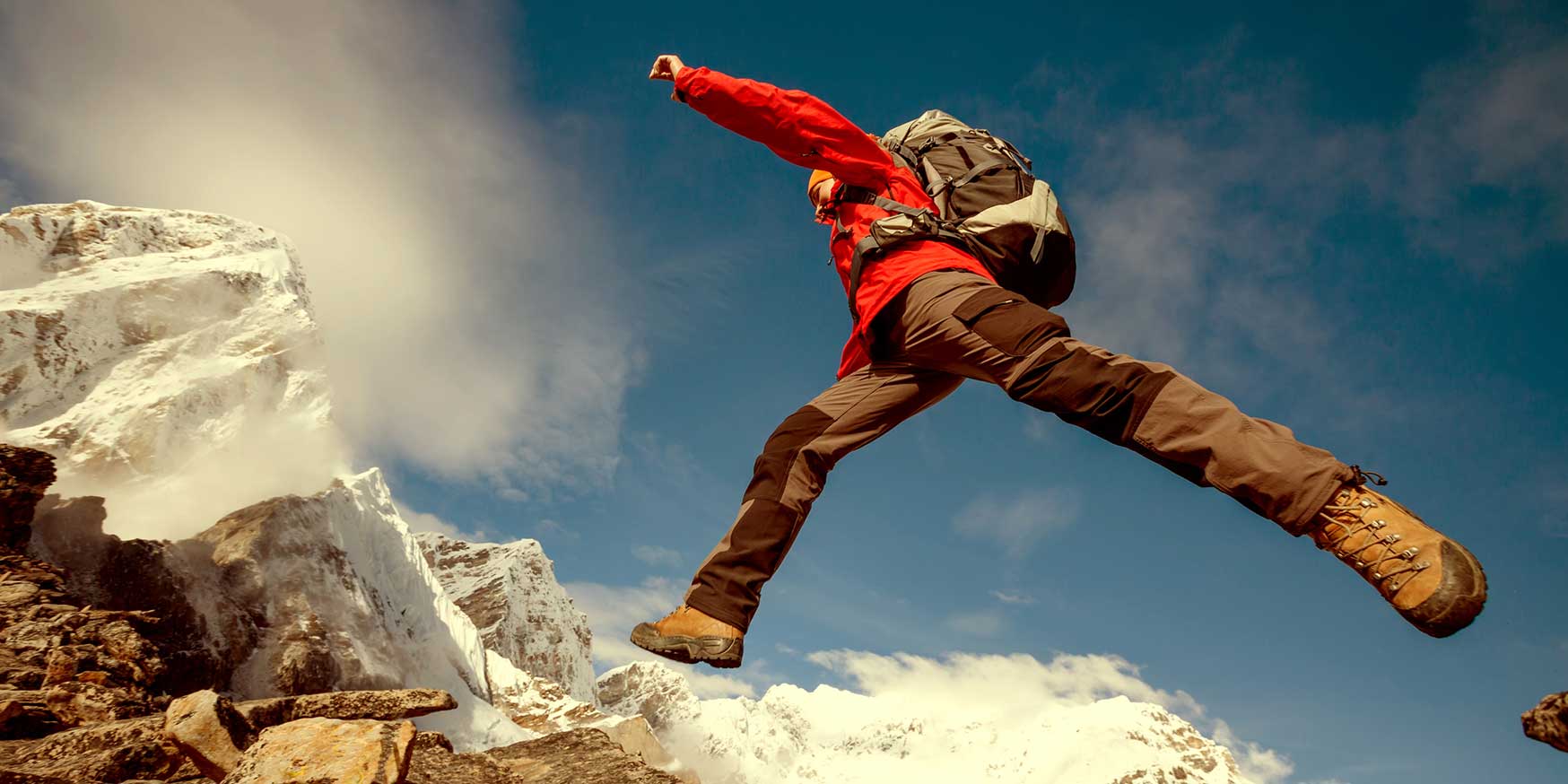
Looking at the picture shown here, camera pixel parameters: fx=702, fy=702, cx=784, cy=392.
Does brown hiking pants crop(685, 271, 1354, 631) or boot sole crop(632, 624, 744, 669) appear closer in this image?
brown hiking pants crop(685, 271, 1354, 631)

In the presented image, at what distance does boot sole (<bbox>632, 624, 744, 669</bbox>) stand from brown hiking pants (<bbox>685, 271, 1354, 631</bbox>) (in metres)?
0.11

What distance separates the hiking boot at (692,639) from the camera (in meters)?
2.66

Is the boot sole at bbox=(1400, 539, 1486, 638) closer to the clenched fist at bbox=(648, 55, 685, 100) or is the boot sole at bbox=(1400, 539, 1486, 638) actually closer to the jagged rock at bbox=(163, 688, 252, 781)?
the clenched fist at bbox=(648, 55, 685, 100)

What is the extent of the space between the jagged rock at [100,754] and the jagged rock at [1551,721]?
18.2 feet

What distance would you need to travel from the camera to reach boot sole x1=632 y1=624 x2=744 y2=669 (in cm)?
264

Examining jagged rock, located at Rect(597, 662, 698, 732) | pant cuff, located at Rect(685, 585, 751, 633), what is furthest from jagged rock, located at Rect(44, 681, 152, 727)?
jagged rock, located at Rect(597, 662, 698, 732)

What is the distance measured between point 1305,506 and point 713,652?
201cm

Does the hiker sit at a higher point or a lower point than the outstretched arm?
lower

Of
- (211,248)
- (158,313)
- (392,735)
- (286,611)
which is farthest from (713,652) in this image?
(211,248)

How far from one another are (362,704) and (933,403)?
521 cm

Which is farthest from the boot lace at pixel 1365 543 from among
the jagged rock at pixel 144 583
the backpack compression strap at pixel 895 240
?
the jagged rock at pixel 144 583

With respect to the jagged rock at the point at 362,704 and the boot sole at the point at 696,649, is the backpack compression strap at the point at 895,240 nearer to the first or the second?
the boot sole at the point at 696,649

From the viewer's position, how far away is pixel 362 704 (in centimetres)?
560

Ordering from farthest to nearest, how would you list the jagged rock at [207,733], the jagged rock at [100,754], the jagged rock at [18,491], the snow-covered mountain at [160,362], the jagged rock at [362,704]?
the snow-covered mountain at [160,362]
the jagged rock at [18,491]
the jagged rock at [362,704]
the jagged rock at [207,733]
the jagged rock at [100,754]
